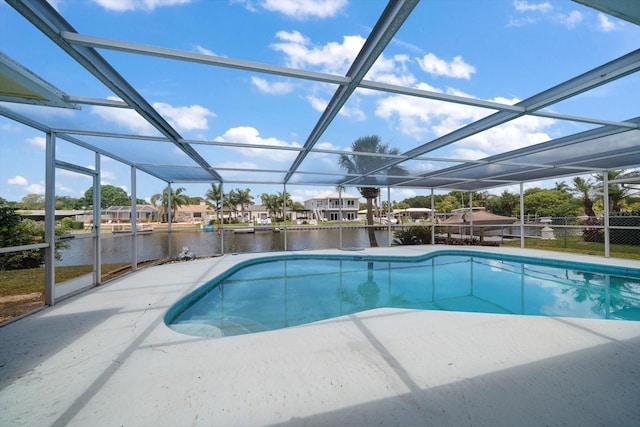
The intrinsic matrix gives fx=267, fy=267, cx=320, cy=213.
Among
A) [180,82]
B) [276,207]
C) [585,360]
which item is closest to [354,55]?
[180,82]

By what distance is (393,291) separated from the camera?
5.04 m

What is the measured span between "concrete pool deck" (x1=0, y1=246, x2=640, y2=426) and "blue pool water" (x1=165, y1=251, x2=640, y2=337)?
3.54 feet

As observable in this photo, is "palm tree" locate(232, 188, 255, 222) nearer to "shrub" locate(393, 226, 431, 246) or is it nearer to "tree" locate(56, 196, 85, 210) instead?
"shrub" locate(393, 226, 431, 246)

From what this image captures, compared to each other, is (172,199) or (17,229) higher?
(172,199)

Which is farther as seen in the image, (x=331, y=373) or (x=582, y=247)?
(x=582, y=247)

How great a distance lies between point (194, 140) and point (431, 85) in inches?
125

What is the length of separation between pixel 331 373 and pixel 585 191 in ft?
59.4

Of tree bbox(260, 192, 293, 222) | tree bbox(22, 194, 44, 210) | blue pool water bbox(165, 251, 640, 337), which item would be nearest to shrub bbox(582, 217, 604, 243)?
blue pool water bbox(165, 251, 640, 337)

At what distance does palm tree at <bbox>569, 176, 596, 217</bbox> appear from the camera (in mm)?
13453

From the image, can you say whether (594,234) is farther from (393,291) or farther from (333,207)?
(333,207)

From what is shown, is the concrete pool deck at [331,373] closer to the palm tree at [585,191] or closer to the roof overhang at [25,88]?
the roof overhang at [25,88]

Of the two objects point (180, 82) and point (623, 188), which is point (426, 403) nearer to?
point (180, 82)

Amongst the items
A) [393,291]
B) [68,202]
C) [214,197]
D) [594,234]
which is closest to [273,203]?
[214,197]

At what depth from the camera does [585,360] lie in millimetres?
1960
